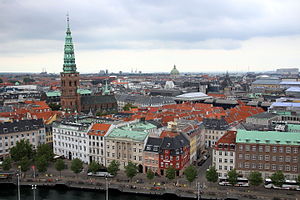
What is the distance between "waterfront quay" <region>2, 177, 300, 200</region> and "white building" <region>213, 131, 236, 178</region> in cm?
673

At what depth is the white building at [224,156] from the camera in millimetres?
90000

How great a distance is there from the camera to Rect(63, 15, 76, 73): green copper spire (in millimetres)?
166500

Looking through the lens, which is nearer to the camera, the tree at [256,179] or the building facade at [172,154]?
the tree at [256,179]

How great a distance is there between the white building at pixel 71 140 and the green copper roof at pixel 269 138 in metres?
48.4

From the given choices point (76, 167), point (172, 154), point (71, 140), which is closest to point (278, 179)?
point (172, 154)

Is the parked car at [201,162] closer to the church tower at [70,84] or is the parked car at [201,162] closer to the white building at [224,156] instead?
the white building at [224,156]

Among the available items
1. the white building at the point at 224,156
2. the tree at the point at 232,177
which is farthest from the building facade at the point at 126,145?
the tree at the point at 232,177

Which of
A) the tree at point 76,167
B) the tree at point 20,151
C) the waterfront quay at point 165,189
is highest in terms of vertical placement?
the tree at point 20,151

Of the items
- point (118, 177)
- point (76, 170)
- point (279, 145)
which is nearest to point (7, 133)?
point (76, 170)

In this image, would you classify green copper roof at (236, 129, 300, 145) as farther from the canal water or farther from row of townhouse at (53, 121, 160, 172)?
row of townhouse at (53, 121, 160, 172)

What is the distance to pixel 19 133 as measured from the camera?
379ft

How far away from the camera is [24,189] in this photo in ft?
293

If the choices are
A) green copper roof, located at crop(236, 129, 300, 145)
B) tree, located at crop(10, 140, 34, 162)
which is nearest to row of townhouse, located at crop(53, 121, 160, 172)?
tree, located at crop(10, 140, 34, 162)

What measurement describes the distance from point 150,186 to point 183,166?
13883 mm
